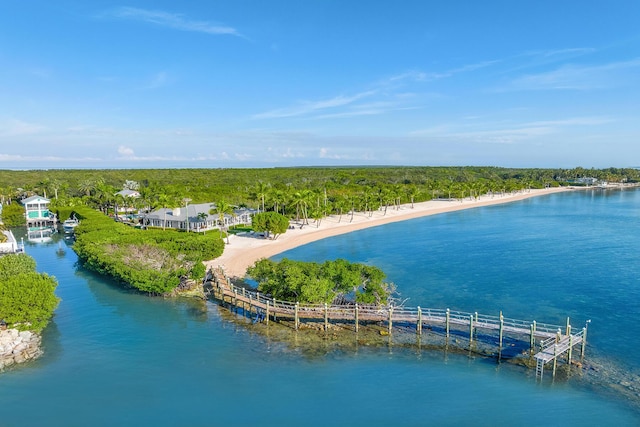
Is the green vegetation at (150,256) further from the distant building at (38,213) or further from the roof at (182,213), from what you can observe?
the distant building at (38,213)

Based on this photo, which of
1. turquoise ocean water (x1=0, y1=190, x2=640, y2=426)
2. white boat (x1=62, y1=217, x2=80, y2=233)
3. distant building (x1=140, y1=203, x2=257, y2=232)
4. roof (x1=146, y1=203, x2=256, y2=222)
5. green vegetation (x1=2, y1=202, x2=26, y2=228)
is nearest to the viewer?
turquoise ocean water (x1=0, y1=190, x2=640, y2=426)

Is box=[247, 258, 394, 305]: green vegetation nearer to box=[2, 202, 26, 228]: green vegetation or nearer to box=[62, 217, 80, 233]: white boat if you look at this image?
box=[62, 217, 80, 233]: white boat

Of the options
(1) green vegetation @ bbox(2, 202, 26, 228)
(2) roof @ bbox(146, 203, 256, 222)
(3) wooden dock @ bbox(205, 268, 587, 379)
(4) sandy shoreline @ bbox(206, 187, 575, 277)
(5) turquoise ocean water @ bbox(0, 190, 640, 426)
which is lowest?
(5) turquoise ocean water @ bbox(0, 190, 640, 426)

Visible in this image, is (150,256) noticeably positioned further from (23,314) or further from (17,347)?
(17,347)

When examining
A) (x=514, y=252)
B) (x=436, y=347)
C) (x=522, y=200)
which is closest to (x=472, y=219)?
(x=514, y=252)

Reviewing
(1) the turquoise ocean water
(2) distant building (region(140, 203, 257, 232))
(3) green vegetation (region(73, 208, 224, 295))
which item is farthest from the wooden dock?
(2) distant building (region(140, 203, 257, 232))

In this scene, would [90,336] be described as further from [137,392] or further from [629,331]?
[629,331]
